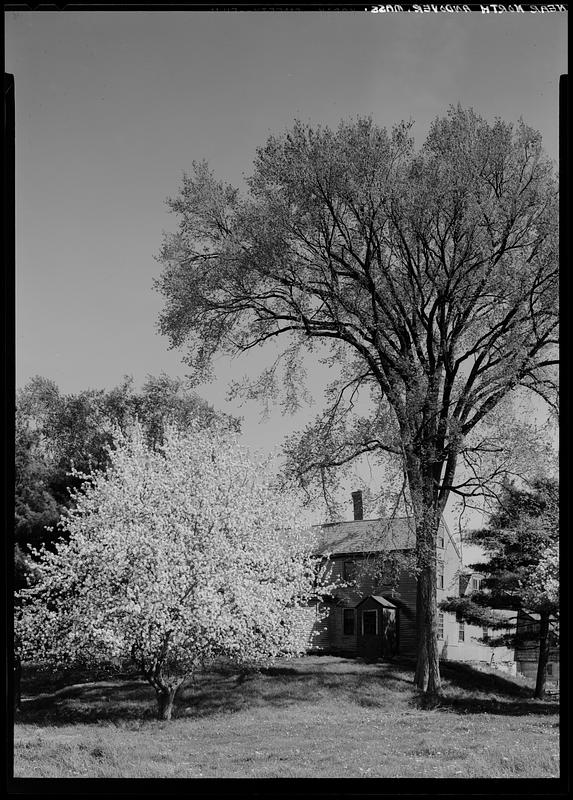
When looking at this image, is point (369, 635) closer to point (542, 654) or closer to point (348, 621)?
point (348, 621)

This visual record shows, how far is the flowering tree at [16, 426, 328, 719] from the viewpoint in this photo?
6.26 metres

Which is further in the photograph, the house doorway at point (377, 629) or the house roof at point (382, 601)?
the house roof at point (382, 601)

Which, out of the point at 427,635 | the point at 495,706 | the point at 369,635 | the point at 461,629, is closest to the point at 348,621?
the point at 427,635

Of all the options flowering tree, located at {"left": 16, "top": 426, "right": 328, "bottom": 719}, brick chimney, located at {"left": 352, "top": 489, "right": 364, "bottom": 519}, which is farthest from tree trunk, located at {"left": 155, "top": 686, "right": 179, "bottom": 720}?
brick chimney, located at {"left": 352, "top": 489, "right": 364, "bottom": 519}

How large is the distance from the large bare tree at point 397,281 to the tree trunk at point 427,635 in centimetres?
1

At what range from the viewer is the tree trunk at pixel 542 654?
236 inches

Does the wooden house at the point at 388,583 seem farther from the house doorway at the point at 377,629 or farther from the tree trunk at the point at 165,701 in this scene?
the tree trunk at the point at 165,701

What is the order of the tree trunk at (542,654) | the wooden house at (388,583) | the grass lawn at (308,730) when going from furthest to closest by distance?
the tree trunk at (542,654)
the wooden house at (388,583)
the grass lawn at (308,730)

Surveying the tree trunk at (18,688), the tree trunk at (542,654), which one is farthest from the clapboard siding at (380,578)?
the tree trunk at (18,688)

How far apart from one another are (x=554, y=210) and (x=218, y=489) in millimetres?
3297

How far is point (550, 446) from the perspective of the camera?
6.02 meters

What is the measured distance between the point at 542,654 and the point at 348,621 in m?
1.58
